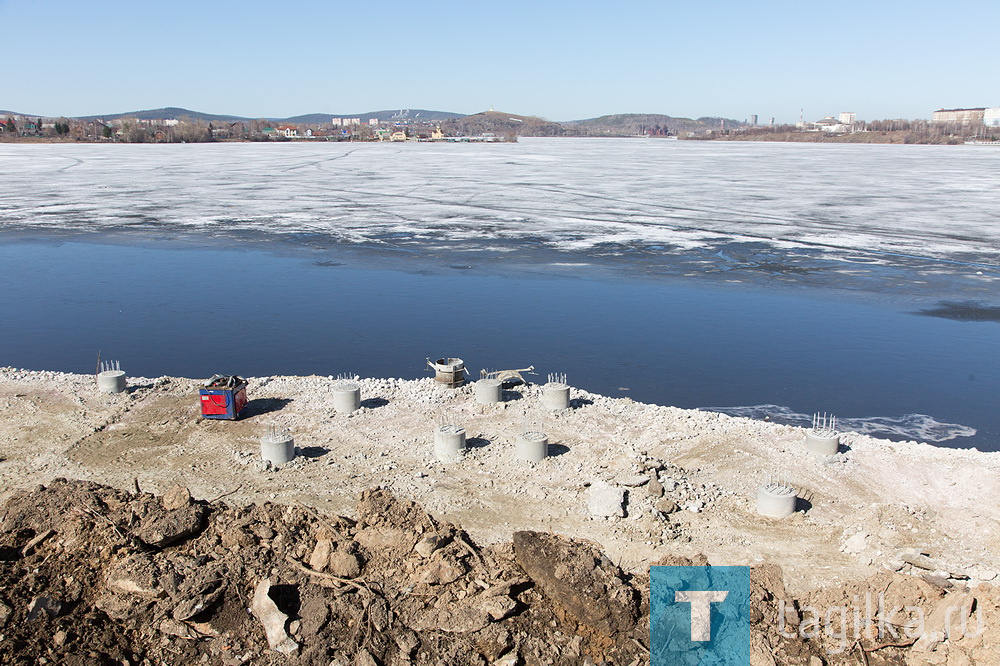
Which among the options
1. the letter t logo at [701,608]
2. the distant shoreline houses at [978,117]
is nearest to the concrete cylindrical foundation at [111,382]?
the letter t logo at [701,608]

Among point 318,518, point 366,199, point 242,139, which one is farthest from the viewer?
point 242,139

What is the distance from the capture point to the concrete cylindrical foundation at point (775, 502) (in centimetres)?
916

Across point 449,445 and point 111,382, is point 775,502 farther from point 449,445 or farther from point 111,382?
point 111,382

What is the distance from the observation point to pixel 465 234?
29188 millimetres

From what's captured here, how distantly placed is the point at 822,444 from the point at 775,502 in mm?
2142

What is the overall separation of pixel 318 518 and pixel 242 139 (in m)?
133

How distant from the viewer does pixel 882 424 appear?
12.9m

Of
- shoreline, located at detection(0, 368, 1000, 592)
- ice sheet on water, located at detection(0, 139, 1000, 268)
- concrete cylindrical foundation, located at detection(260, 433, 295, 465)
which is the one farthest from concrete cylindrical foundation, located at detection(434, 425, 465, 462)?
ice sheet on water, located at detection(0, 139, 1000, 268)

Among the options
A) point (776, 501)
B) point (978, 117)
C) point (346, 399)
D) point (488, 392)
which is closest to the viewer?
point (776, 501)

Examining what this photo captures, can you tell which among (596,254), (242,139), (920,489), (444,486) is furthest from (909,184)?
(242,139)

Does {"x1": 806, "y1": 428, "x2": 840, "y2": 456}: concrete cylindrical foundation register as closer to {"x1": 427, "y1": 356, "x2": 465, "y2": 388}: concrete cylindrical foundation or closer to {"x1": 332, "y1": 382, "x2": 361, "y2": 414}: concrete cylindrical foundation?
{"x1": 427, "y1": 356, "x2": 465, "y2": 388}: concrete cylindrical foundation

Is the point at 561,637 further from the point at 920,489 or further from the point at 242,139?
the point at 242,139

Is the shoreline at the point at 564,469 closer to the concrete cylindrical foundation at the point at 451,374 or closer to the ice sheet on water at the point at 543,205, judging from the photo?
the concrete cylindrical foundation at the point at 451,374

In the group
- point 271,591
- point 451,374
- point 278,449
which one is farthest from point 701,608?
point 451,374
